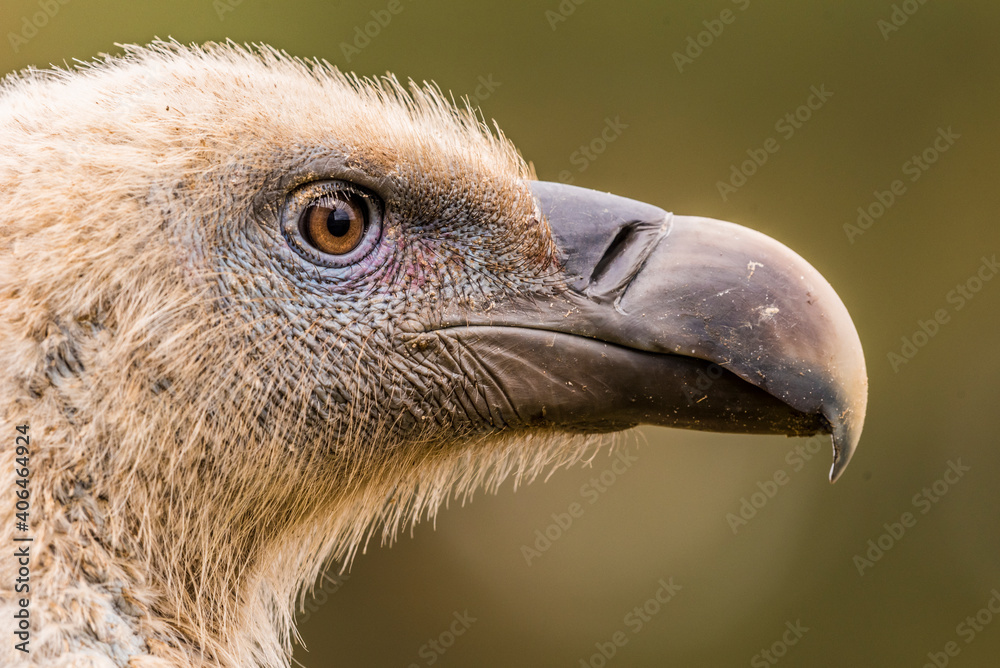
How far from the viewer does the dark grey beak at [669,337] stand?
7.68ft

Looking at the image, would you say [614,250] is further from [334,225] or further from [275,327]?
[275,327]

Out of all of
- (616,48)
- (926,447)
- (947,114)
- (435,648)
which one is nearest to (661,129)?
(616,48)

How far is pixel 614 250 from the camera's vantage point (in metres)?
2.54

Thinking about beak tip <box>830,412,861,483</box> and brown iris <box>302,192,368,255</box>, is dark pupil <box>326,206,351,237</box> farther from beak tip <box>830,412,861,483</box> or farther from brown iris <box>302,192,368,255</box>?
beak tip <box>830,412,861,483</box>

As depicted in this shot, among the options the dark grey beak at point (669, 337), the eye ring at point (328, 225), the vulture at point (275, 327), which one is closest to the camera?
the vulture at point (275, 327)

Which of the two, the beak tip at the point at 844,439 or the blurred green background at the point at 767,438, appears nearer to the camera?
the beak tip at the point at 844,439

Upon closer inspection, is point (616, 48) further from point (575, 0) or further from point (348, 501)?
point (348, 501)

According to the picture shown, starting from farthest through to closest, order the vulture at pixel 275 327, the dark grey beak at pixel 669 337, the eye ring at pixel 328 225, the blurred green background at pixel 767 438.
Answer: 1. the blurred green background at pixel 767 438
2. the eye ring at pixel 328 225
3. the dark grey beak at pixel 669 337
4. the vulture at pixel 275 327

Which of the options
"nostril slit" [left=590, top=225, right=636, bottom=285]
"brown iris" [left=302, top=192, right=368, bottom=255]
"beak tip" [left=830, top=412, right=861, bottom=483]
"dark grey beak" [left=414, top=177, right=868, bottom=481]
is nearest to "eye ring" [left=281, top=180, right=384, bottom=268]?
"brown iris" [left=302, top=192, right=368, bottom=255]

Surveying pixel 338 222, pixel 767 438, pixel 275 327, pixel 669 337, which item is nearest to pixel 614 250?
pixel 669 337

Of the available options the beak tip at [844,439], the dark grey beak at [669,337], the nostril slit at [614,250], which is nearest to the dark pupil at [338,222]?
the dark grey beak at [669,337]

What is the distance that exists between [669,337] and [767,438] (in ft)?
17.3

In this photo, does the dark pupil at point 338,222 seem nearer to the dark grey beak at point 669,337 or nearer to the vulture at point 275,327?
the vulture at point 275,327

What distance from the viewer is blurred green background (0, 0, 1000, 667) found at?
6562 mm
